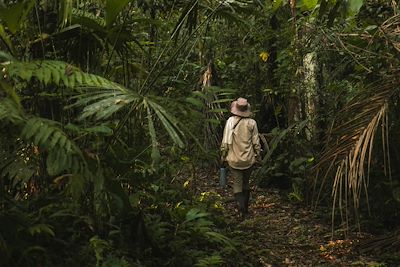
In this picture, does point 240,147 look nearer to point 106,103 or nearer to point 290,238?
point 290,238

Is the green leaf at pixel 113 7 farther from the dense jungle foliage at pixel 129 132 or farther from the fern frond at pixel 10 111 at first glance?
the fern frond at pixel 10 111

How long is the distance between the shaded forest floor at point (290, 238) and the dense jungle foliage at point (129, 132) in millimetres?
164

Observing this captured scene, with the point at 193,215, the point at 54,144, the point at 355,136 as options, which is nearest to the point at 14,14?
the point at 54,144

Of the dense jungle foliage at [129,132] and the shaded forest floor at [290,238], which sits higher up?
the dense jungle foliage at [129,132]

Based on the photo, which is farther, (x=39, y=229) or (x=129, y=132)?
(x=129, y=132)

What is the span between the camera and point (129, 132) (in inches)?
228

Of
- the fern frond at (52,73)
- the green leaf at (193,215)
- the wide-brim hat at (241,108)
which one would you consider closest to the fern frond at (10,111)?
the fern frond at (52,73)

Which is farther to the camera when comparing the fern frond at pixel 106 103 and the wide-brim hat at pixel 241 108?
the wide-brim hat at pixel 241 108

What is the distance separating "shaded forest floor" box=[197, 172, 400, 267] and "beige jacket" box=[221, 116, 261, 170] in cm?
77

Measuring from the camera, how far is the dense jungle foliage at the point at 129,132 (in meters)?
3.94

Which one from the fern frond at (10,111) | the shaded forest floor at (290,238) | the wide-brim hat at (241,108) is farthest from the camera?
the wide-brim hat at (241,108)

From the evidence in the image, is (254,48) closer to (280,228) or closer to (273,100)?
(273,100)

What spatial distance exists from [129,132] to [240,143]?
2632mm

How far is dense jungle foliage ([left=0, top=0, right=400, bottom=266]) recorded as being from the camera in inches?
155
